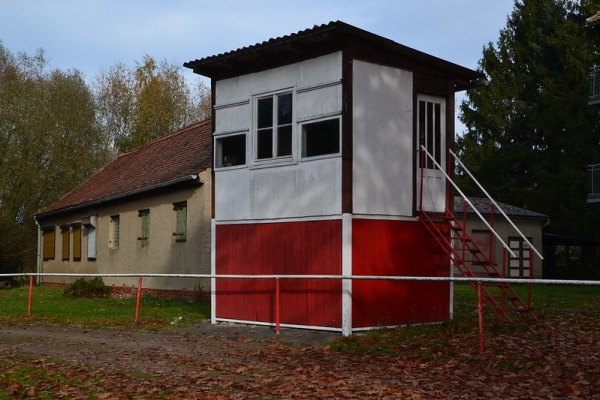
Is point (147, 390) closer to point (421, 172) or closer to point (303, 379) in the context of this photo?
point (303, 379)

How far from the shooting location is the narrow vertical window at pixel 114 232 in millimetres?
29266

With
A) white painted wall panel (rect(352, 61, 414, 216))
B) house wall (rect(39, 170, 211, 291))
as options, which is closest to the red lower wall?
white painted wall panel (rect(352, 61, 414, 216))

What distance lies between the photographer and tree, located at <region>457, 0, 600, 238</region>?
42.5m

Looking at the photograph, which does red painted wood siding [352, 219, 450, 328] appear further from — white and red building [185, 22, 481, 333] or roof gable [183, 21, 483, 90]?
roof gable [183, 21, 483, 90]

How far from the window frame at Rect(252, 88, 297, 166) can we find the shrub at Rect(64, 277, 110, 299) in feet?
36.4

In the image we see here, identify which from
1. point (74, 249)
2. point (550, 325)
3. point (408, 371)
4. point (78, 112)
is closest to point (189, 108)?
point (78, 112)

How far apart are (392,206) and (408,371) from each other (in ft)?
18.2

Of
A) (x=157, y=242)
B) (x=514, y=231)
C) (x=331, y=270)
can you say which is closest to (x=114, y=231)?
(x=157, y=242)

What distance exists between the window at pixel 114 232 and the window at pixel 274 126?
13285mm

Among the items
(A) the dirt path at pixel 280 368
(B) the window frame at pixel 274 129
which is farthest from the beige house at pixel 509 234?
(A) the dirt path at pixel 280 368

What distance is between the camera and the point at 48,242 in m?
36.2

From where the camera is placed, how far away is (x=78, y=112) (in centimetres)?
4644

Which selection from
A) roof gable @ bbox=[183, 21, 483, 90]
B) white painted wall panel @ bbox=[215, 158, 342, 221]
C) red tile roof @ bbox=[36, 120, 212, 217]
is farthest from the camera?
red tile roof @ bbox=[36, 120, 212, 217]

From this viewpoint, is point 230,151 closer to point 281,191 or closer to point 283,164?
point 283,164
